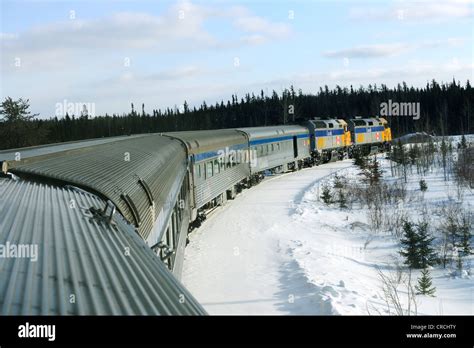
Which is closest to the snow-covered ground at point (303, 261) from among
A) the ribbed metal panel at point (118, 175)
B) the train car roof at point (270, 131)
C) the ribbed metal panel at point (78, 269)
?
the ribbed metal panel at point (118, 175)

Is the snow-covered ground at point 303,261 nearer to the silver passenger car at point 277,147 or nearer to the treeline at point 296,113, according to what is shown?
the silver passenger car at point 277,147

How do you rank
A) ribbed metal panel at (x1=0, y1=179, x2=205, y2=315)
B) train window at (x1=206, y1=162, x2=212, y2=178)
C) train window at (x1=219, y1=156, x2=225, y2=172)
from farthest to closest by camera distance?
train window at (x1=219, y1=156, x2=225, y2=172) → train window at (x1=206, y1=162, x2=212, y2=178) → ribbed metal panel at (x1=0, y1=179, x2=205, y2=315)

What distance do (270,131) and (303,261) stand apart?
18315 millimetres

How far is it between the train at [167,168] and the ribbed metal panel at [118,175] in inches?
0.5

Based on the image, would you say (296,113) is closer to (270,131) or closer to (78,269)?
(270,131)

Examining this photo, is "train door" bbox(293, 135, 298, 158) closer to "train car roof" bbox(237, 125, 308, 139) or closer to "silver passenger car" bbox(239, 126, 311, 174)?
"silver passenger car" bbox(239, 126, 311, 174)

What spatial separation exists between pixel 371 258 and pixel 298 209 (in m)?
6.36

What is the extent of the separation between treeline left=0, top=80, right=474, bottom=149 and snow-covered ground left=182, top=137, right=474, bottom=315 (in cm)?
5265

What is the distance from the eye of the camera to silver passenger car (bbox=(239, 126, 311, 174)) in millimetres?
27517

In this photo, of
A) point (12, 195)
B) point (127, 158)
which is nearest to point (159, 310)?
point (12, 195)

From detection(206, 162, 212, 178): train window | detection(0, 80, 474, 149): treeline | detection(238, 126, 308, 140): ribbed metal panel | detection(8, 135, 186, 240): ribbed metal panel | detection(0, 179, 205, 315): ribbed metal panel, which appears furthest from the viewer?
detection(0, 80, 474, 149): treeline

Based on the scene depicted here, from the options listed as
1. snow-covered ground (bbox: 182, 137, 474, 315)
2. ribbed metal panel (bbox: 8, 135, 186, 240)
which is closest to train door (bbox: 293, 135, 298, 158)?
snow-covered ground (bbox: 182, 137, 474, 315)

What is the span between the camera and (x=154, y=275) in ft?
11.4

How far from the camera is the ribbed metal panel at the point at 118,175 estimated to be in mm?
5633
